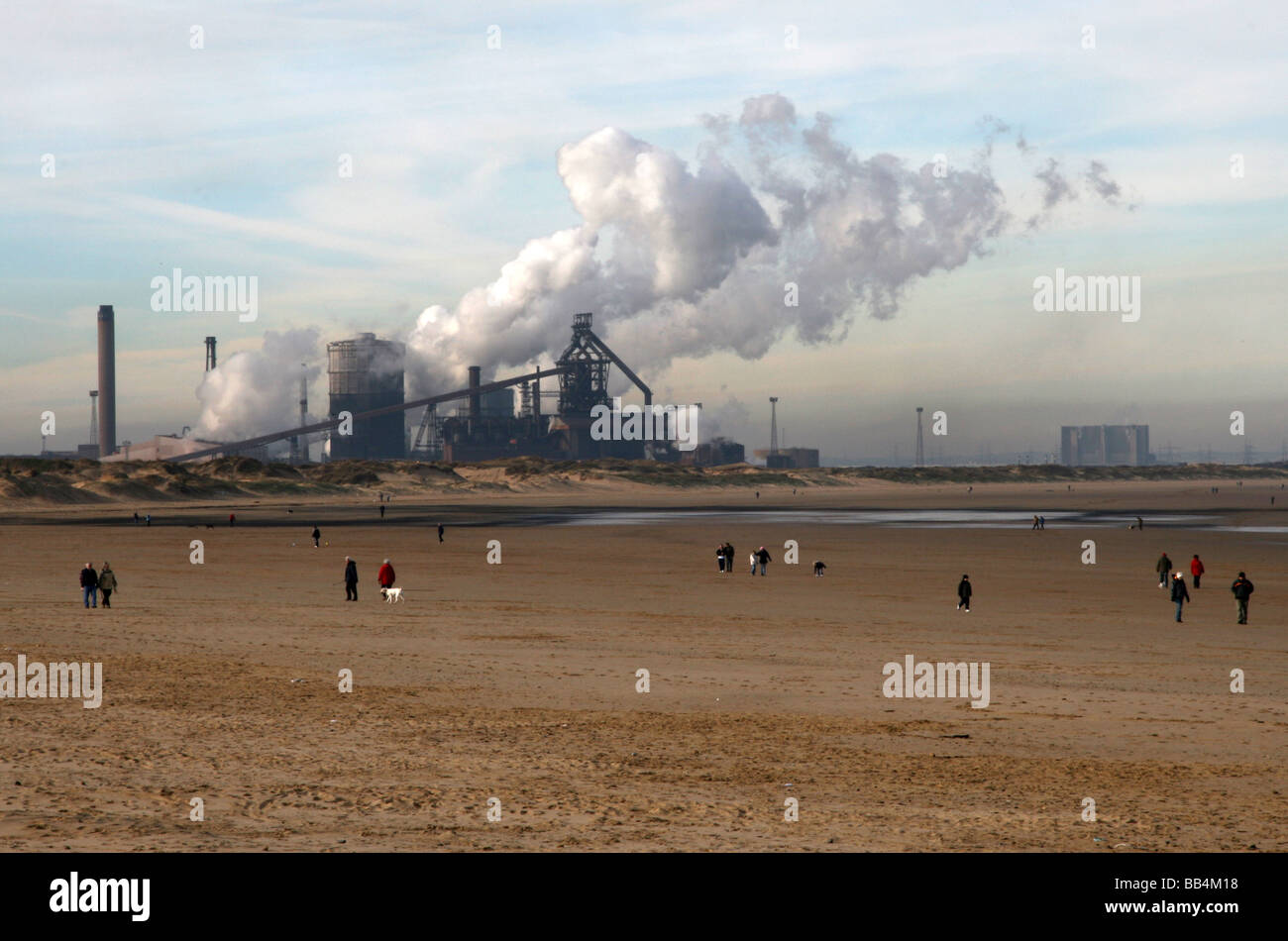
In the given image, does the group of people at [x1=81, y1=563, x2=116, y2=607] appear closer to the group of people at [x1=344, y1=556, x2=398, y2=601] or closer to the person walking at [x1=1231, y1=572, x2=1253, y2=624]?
the group of people at [x1=344, y1=556, x2=398, y2=601]

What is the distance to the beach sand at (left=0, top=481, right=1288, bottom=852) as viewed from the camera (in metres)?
11.2

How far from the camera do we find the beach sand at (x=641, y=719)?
11.2 meters

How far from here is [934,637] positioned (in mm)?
26797

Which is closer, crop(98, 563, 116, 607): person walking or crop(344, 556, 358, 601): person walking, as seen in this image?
crop(98, 563, 116, 607): person walking

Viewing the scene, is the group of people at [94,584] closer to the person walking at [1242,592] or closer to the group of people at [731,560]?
the group of people at [731,560]

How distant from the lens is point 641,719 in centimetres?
1706

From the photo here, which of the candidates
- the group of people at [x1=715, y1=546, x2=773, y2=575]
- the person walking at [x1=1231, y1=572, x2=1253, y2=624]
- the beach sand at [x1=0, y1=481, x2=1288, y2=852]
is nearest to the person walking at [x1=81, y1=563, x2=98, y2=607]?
the beach sand at [x1=0, y1=481, x2=1288, y2=852]

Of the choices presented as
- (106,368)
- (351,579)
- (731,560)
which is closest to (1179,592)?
(731,560)

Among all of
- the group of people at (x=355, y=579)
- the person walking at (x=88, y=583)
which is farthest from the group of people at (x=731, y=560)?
the person walking at (x=88, y=583)

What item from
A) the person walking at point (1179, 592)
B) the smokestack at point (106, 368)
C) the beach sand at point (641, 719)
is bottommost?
the beach sand at point (641, 719)

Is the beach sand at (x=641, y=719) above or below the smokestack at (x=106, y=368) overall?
below

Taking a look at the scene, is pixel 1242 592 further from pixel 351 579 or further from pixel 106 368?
pixel 106 368
